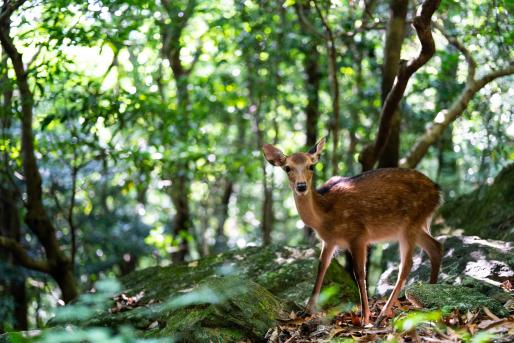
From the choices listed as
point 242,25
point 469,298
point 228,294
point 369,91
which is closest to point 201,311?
point 228,294

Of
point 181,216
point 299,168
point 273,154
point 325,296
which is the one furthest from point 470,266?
point 181,216

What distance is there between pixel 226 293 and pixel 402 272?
93.2 inches

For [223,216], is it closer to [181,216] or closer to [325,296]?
[181,216]

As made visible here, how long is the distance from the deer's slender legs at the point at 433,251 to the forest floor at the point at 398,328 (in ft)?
3.30

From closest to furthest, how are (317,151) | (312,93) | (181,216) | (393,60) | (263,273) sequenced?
(317,151), (263,273), (393,60), (312,93), (181,216)

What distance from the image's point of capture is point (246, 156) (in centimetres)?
1423

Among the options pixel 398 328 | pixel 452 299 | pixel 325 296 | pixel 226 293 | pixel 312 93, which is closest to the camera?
pixel 325 296

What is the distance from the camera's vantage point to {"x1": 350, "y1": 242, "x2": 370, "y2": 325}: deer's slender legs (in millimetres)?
6230

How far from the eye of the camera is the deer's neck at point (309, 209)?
7.08 metres

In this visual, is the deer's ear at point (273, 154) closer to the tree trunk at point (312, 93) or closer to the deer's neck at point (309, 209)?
the deer's neck at point (309, 209)

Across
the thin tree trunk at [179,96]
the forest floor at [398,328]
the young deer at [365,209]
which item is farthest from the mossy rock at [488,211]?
the thin tree trunk at [179,96]

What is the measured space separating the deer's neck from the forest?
12 centimetres

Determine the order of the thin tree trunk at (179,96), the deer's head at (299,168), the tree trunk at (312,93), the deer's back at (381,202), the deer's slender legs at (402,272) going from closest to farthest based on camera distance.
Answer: the deer's slender legs at (402,272)
the deer's head at (299,168)
the deer's back at (381,202)
the thin tree trunk at (179,96)
the tree trunk at (312,93)

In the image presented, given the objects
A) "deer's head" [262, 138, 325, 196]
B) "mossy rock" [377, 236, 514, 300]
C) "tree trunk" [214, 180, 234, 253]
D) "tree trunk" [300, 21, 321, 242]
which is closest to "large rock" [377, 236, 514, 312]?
"mossy rock" [377, 236, 514, 300]
